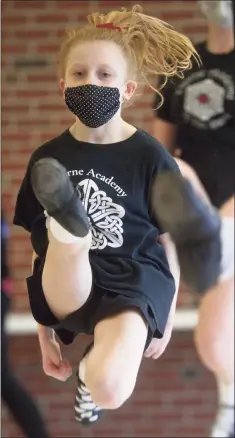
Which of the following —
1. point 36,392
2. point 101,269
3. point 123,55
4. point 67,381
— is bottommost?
point 36,392

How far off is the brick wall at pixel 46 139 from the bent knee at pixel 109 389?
52mm

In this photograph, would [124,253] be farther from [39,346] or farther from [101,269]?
[39,346]

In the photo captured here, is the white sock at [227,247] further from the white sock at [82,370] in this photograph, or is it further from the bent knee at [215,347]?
the white sock at [82,370]

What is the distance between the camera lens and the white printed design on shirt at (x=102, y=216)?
53cm

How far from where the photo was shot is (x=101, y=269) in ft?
1.81

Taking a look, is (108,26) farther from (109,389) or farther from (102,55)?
(109,389)

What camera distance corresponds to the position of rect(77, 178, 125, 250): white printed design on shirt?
53 cm

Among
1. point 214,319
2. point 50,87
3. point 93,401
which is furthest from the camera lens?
point 50,87

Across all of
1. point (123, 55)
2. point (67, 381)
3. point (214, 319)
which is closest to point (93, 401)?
point (67, 381)

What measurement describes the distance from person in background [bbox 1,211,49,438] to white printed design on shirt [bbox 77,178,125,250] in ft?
0.64

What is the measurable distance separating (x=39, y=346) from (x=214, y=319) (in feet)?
0.69

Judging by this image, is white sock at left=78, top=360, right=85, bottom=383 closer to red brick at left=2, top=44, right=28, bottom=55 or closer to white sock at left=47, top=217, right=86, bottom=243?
white sock at left=47, top=217, right=86, bottom=243

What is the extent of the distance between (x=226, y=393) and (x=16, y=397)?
35 cm

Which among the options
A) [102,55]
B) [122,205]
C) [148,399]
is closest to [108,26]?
[102,55]
